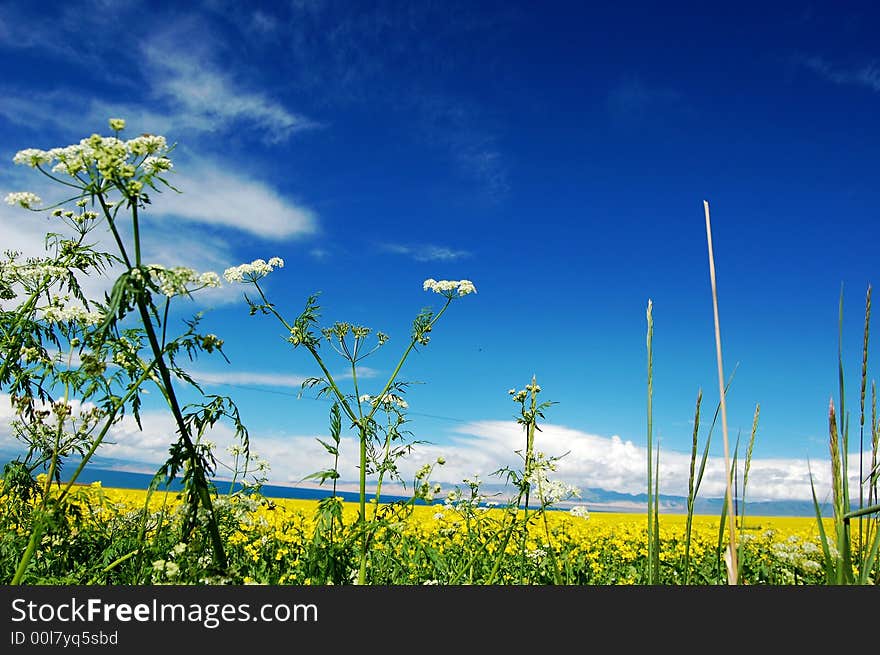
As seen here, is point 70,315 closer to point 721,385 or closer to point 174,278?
point 174,278

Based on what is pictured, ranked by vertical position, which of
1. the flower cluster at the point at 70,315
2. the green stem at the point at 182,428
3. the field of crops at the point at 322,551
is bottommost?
the field of crops at the point at 322,551

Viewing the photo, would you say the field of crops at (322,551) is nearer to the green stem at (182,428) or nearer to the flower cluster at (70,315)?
the green stem at (182,428)

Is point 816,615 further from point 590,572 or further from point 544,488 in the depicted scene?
point 590,572

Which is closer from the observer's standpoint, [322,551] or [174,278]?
[174,278]

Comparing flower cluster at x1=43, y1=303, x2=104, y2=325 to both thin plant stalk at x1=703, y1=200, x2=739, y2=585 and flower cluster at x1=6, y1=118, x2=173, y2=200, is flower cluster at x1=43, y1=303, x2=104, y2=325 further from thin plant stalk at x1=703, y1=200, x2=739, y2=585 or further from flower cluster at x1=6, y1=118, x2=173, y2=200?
thin plant stalk at x1=703, y1=200, x2=739, y2=585

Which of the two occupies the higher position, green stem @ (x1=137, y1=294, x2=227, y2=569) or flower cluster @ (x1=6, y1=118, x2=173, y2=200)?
flower cluster @ (x1=6, y1=118, x2=173, y2=200)

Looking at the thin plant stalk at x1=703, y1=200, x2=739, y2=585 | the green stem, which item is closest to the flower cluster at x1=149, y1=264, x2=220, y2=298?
the green stem

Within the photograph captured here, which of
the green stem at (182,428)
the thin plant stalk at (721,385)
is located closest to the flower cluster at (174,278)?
the green stem at (182,428)

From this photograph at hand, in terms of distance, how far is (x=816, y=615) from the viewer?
2.37 meters

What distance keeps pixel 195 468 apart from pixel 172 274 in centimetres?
81

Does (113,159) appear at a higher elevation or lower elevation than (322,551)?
higher

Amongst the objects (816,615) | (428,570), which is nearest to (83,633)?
(816,615)

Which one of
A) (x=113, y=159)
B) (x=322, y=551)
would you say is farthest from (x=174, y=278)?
(x=322, y=551)

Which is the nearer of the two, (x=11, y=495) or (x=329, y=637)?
(x=329, y=637)
